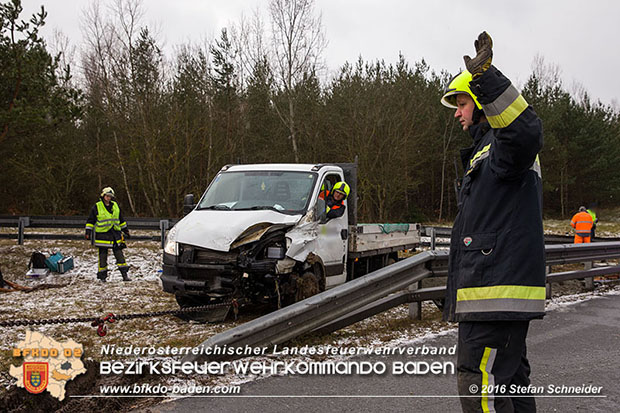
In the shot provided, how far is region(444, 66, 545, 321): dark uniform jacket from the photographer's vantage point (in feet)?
7.95

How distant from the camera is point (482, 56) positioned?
8.08 feet

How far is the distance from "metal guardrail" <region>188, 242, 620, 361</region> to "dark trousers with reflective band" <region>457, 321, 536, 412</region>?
2.36 metres

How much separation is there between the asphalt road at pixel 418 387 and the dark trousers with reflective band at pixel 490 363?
4.18 feet

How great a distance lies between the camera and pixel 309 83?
1197 inches

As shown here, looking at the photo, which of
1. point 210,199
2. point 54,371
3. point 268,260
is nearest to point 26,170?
point 210,199

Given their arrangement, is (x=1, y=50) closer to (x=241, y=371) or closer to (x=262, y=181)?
(x=262, y=181)

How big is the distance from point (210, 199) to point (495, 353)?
6107 millimetres

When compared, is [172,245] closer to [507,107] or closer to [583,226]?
[507,107]

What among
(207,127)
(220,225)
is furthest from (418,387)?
(207,127)

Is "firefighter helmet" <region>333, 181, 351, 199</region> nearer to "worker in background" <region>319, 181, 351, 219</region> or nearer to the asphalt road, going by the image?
"worker in background" <region>319, 181, 351, 219</region>

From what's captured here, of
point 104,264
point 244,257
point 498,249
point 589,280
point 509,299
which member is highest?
point 498,249

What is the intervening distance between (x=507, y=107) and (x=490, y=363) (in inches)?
49.6

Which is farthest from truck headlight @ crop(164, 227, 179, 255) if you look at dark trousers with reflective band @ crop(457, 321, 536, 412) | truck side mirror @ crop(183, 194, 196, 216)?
dark trousers with reflective band @ crop(457, 321, 536, 412)

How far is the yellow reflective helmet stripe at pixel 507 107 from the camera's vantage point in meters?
2.40
